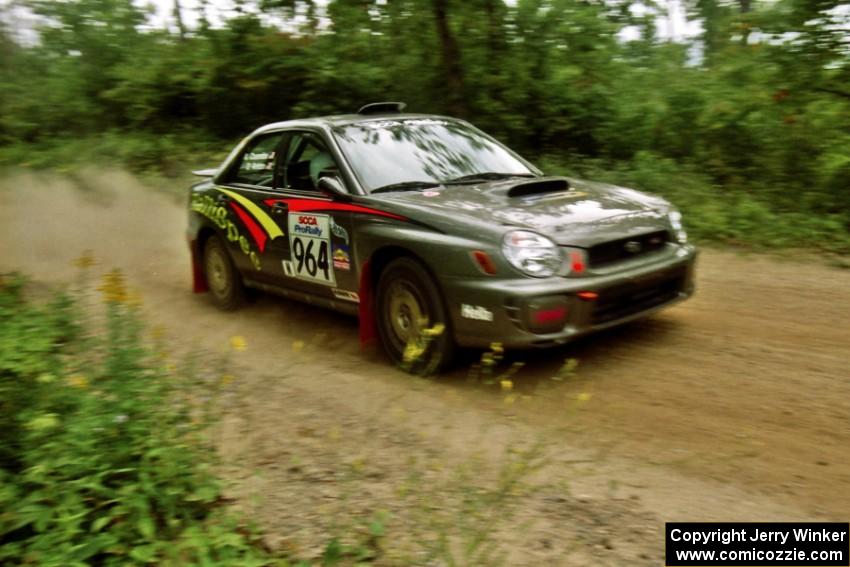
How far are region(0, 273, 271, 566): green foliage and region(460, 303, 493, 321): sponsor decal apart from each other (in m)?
1.77

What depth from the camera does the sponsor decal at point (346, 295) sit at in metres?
6.03

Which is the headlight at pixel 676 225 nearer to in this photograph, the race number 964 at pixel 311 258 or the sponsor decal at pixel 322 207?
the sponsor decal at pixel 322 207

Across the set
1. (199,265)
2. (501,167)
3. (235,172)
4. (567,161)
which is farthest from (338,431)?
(567,161)

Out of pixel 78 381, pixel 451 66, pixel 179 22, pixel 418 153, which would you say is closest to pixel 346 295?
pixel 418 153

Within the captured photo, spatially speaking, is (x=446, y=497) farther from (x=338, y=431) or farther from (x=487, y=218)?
(x=487, y=218)

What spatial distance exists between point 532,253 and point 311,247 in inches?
80.9

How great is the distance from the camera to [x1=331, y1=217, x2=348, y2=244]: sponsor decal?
598 centimetres

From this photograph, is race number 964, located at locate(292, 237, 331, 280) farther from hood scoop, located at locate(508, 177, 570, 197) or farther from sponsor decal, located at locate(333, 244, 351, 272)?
hood scoop, located at locate(508, 177, 570, 197)

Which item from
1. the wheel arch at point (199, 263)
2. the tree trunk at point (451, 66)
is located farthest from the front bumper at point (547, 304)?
the tree trunk at point (451, 66)

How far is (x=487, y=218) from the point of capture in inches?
205

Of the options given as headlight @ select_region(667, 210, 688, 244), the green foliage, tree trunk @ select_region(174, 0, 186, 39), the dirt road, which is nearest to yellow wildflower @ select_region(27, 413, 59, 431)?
the green foliage

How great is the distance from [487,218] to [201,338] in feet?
10.0

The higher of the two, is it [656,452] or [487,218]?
[487,218]

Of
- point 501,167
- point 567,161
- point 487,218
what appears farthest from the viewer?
point 567,161
